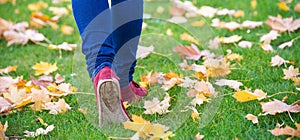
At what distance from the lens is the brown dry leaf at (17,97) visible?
6.66ft

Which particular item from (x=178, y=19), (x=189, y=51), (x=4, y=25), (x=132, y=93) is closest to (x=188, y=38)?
(x=189, y=51)

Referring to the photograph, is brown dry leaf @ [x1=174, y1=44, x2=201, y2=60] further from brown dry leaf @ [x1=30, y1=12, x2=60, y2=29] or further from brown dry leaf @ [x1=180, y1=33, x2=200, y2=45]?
brown dry leaf @ [x1=30, y1=12, x2=60, y2=29]

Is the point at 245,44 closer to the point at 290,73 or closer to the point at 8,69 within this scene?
the point at 290,73

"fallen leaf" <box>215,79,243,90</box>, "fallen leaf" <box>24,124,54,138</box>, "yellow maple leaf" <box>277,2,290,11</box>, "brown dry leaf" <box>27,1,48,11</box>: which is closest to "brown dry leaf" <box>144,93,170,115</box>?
"fallen leaf" <box>215,79,243,90</box>

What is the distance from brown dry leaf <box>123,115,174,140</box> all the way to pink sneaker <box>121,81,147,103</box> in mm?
256

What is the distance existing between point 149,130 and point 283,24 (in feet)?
4.51

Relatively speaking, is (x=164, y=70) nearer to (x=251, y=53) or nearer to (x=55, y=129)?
(x=251, y=53)

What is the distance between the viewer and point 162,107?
1924mm

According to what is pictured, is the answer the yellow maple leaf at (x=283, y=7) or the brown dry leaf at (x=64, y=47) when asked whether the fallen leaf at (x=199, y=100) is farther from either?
the yellow maple leaf at (x=283, y=7)

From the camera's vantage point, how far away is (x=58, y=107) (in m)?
2.00

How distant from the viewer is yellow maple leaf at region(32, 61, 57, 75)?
8.02ft

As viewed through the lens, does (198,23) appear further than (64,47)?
Yes

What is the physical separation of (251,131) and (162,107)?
37cm

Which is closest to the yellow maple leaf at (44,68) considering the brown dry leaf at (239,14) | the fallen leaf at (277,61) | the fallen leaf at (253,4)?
the fallen leaf at (277,61)
